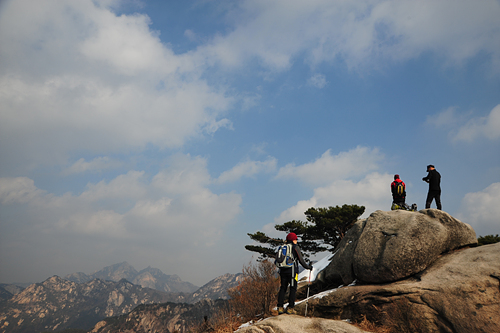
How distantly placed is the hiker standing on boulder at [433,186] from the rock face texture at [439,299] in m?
3.30

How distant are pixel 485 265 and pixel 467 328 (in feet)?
6.85

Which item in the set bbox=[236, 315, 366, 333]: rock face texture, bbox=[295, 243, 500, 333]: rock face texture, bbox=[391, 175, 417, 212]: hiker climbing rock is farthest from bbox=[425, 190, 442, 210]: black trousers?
bbox=[236, 315, 366, 333]: rock face texture

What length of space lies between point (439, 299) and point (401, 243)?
221 centimetres

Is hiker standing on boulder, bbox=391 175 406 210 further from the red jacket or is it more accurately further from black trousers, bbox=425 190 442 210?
black trousers, bbox=425 190 442 210

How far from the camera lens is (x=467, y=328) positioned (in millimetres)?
6801

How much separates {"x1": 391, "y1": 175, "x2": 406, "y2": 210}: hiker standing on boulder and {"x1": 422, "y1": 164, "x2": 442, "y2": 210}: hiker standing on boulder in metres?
0.98

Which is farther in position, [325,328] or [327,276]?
[327,276]

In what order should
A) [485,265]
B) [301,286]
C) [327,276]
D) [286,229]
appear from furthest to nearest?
[286,229] → [301,286] → [327,276] → [485,265]

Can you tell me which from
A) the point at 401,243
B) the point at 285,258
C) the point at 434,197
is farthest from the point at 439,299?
the point at 434,197

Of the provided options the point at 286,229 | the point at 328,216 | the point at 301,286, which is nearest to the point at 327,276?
the point at 301,286

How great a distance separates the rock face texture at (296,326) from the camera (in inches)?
265

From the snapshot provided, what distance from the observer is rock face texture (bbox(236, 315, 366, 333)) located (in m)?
6.74

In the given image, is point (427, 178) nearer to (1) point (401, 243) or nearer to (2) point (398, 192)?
(2) point (398, 192)

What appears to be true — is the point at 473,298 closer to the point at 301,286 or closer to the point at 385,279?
the point at 385,279
